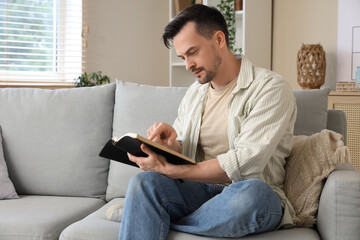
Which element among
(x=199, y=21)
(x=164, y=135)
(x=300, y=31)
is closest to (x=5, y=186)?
(x=164, y=135)

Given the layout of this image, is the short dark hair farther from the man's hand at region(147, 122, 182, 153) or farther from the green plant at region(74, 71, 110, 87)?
the green plant at region(74, 71, 110, 87)

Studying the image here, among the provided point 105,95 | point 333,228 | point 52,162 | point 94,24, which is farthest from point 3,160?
point 94,24

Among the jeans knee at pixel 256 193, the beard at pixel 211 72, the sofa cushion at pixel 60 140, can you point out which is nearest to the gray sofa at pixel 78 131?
the sofa cushion at pixel 60 140

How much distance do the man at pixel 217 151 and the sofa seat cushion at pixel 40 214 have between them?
40 centimetres

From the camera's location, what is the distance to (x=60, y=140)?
2264 millimetres

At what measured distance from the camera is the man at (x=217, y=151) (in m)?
1.50

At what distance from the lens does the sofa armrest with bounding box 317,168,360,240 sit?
147 centimetres

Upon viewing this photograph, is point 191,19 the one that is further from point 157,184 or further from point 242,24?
point 242,24

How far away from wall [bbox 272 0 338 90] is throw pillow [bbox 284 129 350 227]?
1.95 metres

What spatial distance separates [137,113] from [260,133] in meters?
0.75

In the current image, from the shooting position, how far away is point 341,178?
149 cm

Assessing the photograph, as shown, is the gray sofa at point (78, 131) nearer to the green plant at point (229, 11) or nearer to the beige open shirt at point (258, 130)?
A: the beige open shirt at point (258, 130)

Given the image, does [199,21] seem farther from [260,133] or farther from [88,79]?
[88,79]

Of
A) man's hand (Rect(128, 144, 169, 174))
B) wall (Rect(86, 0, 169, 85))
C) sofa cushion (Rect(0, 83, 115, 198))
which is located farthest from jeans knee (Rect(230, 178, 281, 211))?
wall (Rect(86, 0, 169, 85))
